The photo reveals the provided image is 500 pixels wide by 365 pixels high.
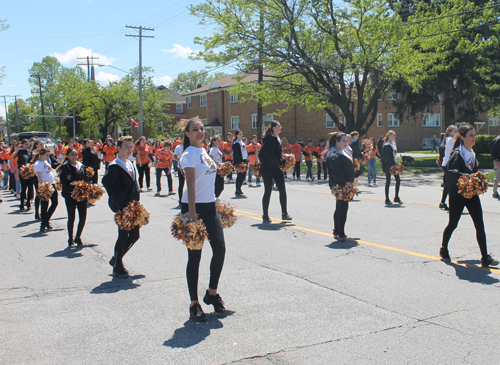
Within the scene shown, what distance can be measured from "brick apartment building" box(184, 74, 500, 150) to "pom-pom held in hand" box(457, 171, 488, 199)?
4174 cm

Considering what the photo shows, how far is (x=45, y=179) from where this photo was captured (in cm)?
959

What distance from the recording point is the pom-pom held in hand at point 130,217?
593 centimetres

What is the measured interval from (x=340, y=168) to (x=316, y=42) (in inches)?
761

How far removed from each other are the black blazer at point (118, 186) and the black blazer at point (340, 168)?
3.41m

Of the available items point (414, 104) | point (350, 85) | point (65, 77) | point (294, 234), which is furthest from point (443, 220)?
point (65, 77)

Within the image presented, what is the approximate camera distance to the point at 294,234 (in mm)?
8500

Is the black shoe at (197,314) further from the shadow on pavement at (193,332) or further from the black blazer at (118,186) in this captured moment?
the black blazer at (118,186)

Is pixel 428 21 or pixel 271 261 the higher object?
pixel 428 21

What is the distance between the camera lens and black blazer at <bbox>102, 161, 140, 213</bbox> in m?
6.11

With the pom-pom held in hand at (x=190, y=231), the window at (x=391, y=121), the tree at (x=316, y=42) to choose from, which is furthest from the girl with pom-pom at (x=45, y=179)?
the window at (x=391, y=121)

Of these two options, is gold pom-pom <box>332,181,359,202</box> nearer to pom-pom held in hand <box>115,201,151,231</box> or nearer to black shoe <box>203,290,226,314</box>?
pom-pom held in hand <box>115,201,151,231</box>

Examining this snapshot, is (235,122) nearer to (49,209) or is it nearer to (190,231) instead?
(49,209)

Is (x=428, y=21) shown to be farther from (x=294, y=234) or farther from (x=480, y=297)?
(x=480, y=297)

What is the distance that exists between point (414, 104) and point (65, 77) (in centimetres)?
4509
